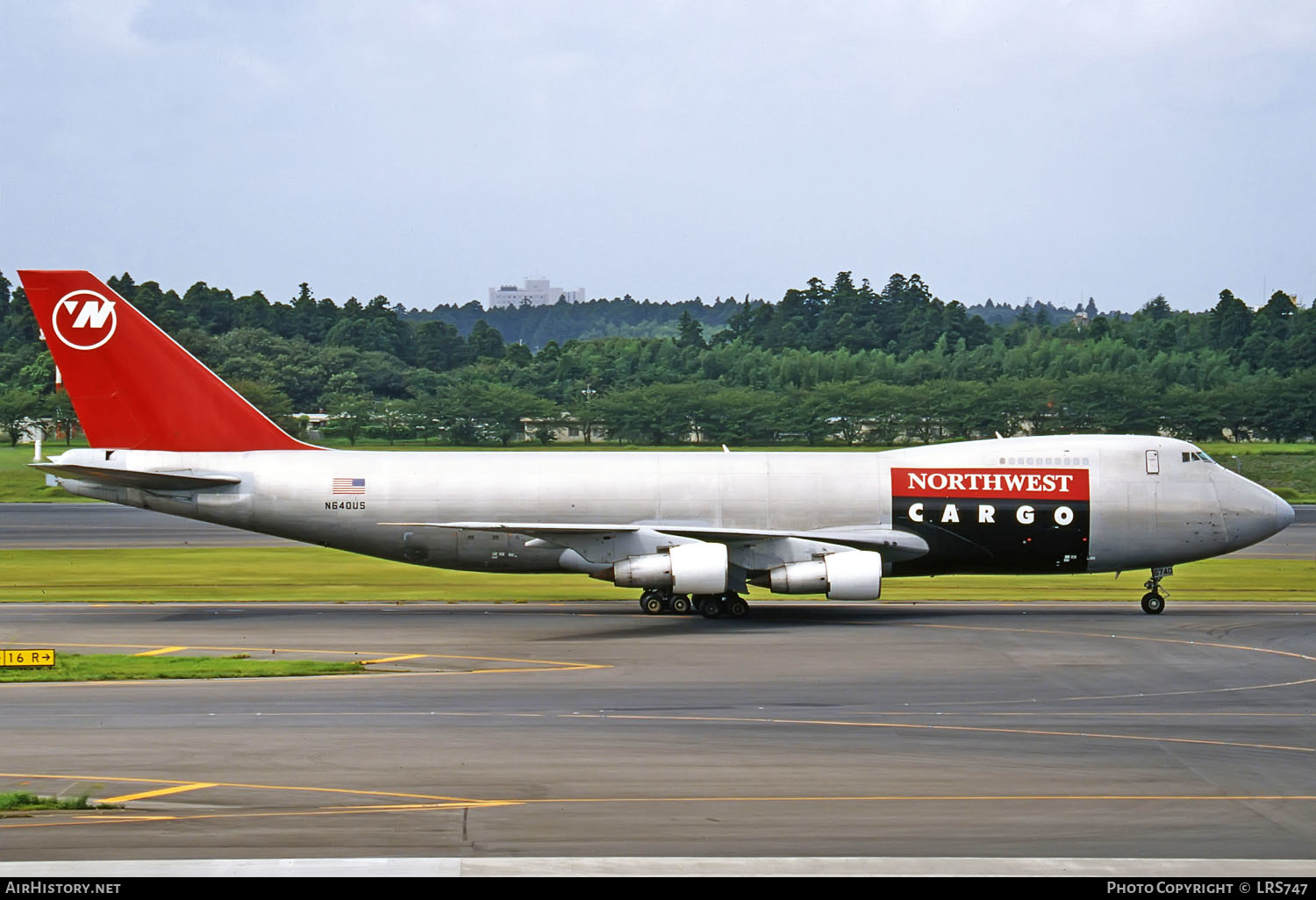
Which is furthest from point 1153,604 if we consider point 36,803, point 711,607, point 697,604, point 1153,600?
point 36,803

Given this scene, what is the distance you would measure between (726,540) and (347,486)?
1097 centimetres

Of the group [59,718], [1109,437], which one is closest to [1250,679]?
[1109,437]

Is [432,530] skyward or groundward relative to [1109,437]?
groundward

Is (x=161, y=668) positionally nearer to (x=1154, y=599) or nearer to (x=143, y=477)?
(x=143, y=477)

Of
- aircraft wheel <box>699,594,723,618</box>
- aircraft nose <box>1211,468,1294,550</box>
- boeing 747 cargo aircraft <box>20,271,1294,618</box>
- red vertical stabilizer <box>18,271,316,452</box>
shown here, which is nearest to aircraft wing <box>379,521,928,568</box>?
boeing 747 cargo aircraft <box>20,271,1294,618</box>

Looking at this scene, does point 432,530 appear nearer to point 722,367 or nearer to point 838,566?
point 838,566

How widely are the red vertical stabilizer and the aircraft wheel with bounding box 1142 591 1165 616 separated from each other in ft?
84.6

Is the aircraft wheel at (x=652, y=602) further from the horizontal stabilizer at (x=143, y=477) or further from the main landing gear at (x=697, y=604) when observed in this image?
the horizontal stabilizer at (x=143, y=477)

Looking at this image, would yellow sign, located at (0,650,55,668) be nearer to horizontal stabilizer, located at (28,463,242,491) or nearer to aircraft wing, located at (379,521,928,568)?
horizontal stabilizer, located at (28,463,242,491)

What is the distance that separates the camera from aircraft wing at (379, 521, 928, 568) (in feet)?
128

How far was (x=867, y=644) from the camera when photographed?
3403cm

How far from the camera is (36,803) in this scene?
1822cm

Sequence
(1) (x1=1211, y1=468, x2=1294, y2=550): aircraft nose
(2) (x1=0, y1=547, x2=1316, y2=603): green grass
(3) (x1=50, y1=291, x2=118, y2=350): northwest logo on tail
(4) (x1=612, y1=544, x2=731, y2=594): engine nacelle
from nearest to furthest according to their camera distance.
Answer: (4) (x1=612, y1=544, x2=731, y2=594): engine nacelle < (3) (x1=50, y1=291, x2=118, y2=350): northwest logo on tail < (1) (x1=1211, y1=468, x2=1294, y2=550): aircraft nose < (2) (x1=0, y1=547, x2=1316, y2=603): green grass

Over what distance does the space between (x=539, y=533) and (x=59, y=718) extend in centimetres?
1575
